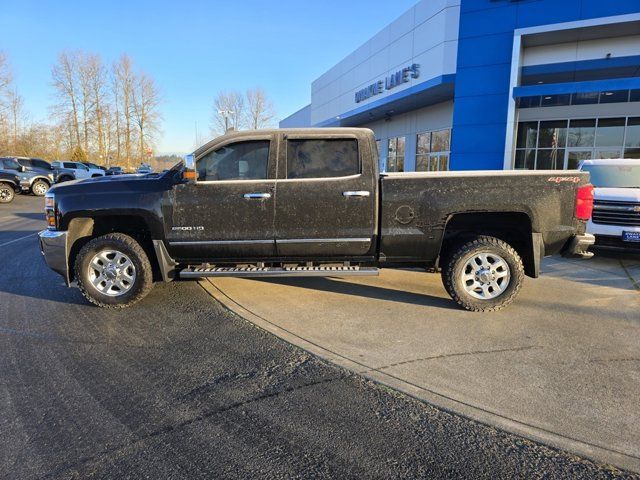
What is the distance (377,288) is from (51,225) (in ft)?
13.8

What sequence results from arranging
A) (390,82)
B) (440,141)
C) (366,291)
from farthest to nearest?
(390,82) < (440,141) < (366,291)

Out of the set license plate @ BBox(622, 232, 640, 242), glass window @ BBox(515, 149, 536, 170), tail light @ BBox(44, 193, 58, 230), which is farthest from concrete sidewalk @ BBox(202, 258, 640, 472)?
glass window @ BBox(515, 149, 536, 170)

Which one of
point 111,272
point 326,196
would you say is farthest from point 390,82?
point 111,272

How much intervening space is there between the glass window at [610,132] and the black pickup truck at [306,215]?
1818 cm

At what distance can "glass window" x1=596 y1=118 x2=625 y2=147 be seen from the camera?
1959cm

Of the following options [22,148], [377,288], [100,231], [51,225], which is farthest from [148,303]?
[22,148]

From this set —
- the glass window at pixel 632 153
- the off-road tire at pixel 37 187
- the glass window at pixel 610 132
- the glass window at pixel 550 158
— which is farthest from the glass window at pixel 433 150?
the off-road tire at pixel 37 187

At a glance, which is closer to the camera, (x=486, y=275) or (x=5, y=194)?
(x=486, y=275)

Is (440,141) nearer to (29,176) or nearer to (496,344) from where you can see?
(29,176)

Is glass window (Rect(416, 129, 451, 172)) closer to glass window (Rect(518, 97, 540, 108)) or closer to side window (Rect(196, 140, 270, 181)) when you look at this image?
glass window (Rect(518, 97, 540, 108))

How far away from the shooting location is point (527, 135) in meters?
21.7

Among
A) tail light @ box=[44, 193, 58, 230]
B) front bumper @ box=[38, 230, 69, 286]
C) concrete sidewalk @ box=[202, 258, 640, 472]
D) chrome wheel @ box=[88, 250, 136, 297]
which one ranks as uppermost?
tail light @ box=[44, 193, 58, 230]

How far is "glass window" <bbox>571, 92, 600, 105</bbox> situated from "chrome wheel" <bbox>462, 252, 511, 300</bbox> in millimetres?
18754

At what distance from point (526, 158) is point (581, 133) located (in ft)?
8.20
